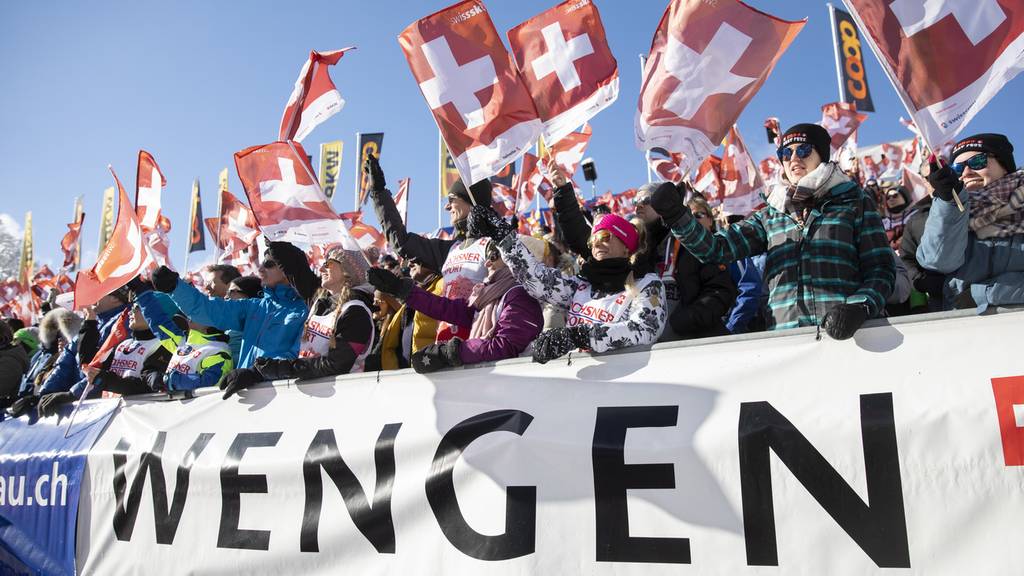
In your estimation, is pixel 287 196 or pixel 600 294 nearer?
pixel 600 294

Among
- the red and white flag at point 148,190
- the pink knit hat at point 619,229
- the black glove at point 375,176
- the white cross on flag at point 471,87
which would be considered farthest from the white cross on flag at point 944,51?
the red and white flag at point 148,190

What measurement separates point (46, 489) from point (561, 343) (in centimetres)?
377

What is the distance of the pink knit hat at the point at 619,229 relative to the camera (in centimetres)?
380

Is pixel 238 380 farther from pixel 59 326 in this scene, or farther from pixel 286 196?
pixel 59 326

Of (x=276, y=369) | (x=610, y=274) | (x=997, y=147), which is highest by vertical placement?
(x=997, y=147)

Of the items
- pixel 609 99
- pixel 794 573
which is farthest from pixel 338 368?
pixel 794 573

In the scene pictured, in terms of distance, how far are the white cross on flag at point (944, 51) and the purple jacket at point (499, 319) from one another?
2.08m

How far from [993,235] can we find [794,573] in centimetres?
170

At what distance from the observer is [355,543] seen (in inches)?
138

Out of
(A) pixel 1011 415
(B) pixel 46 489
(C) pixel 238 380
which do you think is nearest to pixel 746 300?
(A) pixel 1011 415

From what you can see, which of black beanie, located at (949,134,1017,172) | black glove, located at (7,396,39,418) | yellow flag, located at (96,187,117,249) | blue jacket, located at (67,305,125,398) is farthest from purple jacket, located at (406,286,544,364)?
yellow flag, located at (96,187,117,249)

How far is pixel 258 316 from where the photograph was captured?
202 inches

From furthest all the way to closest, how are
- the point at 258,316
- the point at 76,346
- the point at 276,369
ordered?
the point at 76,346
the point at 258,316
the point at 276,369

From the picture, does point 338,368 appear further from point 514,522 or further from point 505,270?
point 514,522
